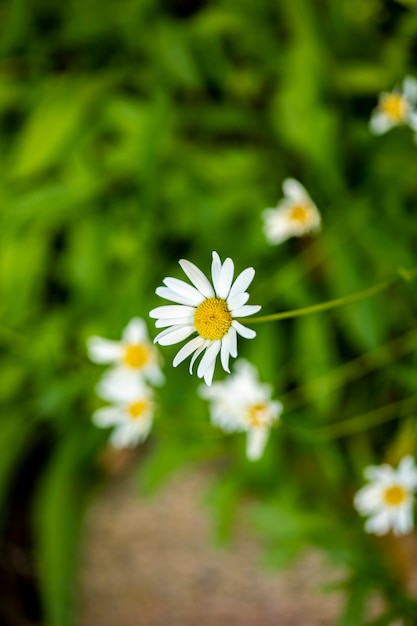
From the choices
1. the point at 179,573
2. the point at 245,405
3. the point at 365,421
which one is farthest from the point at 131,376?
the point at 179,573

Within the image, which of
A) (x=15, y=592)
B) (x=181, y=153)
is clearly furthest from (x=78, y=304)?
(x=15, y=592)

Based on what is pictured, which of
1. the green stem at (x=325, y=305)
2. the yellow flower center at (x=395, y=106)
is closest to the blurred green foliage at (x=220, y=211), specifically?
the yellow flower center at (x=395, y=106)

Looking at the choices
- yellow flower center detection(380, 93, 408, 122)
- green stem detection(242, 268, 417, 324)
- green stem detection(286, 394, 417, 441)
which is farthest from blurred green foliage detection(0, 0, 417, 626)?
green stem detection(242, 268, 417, 324)

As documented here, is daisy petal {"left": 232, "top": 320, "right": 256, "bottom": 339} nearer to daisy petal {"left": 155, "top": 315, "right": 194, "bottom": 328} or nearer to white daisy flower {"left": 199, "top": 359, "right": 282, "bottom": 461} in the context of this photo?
daisy petal {"left": 155, "top": 315, "right": 194, "bottom": 328}

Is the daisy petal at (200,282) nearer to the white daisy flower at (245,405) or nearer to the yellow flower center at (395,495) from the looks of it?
the white daisy flower at (245,405)

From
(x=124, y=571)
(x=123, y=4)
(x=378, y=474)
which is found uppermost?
(x=123, y=4)

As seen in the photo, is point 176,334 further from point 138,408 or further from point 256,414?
point 138,408

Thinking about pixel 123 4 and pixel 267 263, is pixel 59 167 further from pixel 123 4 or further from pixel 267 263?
pixel 267 263
